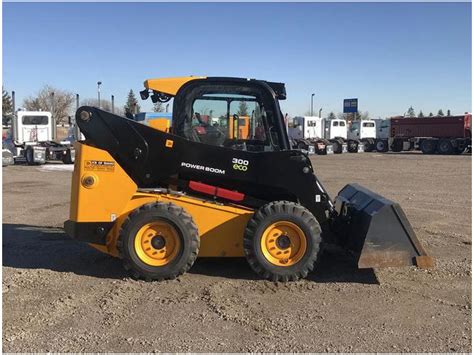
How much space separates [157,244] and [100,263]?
110 centimetres

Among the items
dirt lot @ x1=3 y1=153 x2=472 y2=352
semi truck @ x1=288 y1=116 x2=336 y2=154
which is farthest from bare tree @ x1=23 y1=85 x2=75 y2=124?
dirt lot @ x1=3 y1=153 x2=472 y2=352

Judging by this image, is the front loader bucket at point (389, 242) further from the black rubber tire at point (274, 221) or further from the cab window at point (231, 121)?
the cab window at point (231, 121)

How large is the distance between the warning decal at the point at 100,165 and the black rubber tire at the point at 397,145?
123 ft

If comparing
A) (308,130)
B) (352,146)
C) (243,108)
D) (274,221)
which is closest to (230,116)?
(243,108)

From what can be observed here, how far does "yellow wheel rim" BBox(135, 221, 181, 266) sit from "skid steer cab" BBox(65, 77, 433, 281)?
1 centimetres

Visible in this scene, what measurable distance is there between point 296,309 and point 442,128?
36.1m

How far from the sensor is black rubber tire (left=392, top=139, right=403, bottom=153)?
39969 millimetres

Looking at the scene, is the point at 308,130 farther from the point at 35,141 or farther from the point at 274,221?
the point at 274,221

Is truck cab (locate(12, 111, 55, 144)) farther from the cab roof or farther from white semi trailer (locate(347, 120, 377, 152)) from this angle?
white semi trailer (locate(347, 120, 377, 152))

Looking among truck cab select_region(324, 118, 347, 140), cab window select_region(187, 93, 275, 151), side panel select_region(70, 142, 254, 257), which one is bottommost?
side panel select_region(70, 142, 254, 257)

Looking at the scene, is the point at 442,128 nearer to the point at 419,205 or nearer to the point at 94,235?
the point at 419,205

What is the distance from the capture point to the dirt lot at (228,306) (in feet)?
Answer: 13.0

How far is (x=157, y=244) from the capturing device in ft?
18.4

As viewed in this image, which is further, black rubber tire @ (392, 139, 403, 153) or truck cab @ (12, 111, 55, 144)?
black rubber tire @ (392, 139, 403, 153)
